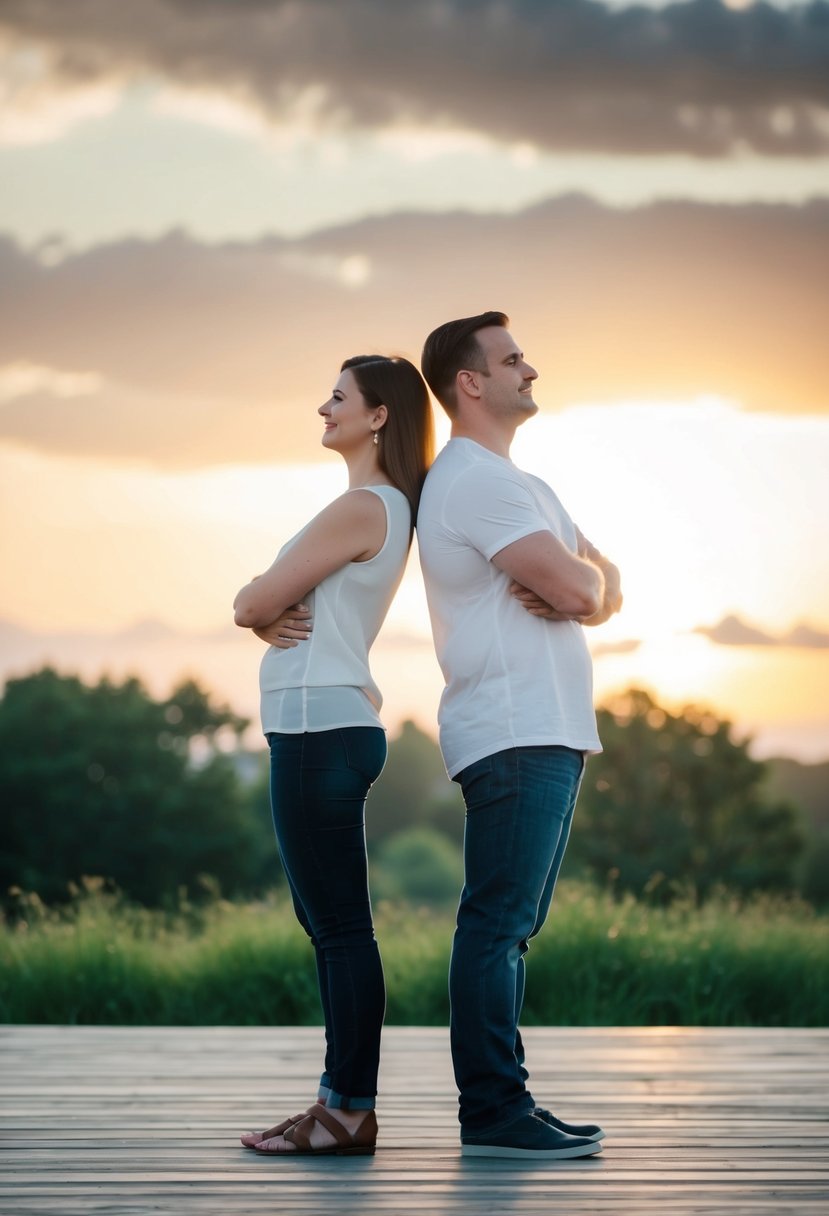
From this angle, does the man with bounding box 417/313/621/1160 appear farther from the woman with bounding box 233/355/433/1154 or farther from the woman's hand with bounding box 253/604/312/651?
the woman's hand with bounding box 253/604/312/651

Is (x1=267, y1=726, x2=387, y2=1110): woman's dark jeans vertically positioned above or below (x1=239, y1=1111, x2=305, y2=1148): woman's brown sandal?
above

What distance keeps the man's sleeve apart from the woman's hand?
0.34m

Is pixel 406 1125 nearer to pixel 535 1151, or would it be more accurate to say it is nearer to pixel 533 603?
pixel 535 1151

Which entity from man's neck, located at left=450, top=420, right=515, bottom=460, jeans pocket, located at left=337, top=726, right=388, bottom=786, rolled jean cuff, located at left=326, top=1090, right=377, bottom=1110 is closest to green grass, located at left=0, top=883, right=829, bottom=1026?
rolled jean cuff, located at left=326, top=1090, right=377, bottom=1110

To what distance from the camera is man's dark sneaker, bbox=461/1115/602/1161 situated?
108 inches

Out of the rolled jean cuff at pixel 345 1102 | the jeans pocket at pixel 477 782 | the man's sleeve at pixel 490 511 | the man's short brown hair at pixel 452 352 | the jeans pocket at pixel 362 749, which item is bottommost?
the rolled jean cuff at pixel 345 1102

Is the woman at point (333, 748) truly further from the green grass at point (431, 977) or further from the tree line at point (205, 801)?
the tree line at point (205, 801)

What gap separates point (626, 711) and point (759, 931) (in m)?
40.6

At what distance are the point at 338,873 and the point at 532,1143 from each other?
2.03 ft

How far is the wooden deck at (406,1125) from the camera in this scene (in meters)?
2.43

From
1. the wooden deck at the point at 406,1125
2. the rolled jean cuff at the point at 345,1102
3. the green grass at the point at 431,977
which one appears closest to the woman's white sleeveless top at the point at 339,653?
the rolled jean cuff at the point at 345,1102

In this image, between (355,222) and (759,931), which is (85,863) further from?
(759,931)

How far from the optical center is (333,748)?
9.07 feet

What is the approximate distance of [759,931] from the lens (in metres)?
6.32
